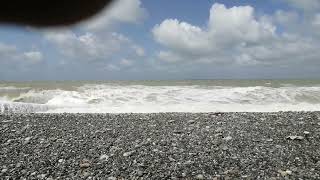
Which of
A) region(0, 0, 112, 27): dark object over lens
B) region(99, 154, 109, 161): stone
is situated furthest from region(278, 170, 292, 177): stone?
region(0, 0, 112, 27): dark object over lens

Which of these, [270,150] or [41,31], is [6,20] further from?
[270,150]

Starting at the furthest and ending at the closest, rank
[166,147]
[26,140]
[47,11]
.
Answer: [26,140]
[166,147]
[47,11]

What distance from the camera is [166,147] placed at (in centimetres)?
660

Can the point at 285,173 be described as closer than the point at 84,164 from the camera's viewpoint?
Yes

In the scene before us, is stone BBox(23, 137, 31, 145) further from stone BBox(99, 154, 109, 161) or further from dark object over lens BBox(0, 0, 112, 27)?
dark object over lens BBox(0, 0, 112, 27)

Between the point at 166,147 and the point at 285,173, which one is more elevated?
the point at 166,147

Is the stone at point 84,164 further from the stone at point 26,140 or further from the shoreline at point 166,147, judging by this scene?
the stone at point 26,140

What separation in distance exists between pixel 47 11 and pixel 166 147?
5963 mm

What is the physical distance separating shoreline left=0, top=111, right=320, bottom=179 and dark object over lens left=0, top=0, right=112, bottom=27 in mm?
4970

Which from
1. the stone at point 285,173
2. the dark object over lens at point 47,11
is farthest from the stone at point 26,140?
the dark object over lens at point 47,11

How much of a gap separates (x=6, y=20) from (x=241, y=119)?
788cm

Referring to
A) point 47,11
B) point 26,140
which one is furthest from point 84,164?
point 47,11

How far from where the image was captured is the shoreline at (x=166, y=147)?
5793 millimetres

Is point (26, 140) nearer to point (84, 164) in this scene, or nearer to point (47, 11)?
point (84, 164)
